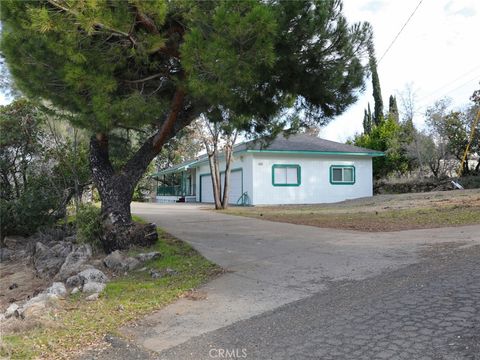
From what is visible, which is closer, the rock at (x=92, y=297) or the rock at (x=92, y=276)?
the rock at (x=92, y=297)

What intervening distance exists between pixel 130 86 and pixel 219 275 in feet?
13.7

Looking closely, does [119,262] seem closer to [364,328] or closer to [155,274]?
[155,274]

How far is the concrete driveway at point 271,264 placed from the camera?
5543 mm

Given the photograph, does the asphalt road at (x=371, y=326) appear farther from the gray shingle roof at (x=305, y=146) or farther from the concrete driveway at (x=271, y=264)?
the gray shingle roof at (x=305, y=146)

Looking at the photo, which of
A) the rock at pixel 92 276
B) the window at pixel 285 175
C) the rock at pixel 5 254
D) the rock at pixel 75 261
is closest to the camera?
the rock at pixel 92 276

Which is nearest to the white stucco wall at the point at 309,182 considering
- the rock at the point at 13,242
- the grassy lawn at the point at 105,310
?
the rock at the point at 13,242

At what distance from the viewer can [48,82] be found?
8.73m

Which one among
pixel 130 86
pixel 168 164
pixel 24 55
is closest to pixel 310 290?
pixel 130 86

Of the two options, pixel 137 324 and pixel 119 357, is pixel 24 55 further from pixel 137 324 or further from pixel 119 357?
pixel 119 357

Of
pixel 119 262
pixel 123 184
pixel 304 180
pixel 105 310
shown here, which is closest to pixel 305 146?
pixel 304 180

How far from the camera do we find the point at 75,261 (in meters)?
9.84

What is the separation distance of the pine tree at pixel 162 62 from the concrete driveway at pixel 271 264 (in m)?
2.65

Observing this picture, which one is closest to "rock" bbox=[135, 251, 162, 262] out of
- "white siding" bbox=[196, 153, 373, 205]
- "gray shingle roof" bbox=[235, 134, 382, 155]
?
"white siding" bbox=[196, 153, 373, 205]

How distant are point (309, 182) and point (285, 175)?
58.4 inches
